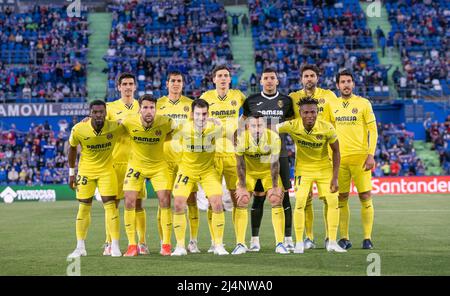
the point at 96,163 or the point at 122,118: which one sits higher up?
the point at 122,118

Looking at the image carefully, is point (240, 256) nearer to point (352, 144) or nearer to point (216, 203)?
point (216, 203)

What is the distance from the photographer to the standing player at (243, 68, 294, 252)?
39.1 feet

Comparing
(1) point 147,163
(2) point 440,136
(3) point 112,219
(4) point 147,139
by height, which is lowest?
(2) point 440,136

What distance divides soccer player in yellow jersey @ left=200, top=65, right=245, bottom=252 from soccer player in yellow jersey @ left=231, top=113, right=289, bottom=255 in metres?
0.34

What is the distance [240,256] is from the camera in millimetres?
11023

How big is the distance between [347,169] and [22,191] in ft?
73.8

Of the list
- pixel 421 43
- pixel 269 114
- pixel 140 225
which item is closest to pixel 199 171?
pixel 140 225

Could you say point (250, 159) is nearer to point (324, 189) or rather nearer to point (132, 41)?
point (324, 189)

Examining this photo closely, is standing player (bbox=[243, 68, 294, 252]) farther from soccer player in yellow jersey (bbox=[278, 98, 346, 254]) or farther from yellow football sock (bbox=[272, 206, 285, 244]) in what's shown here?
yellow football sock (bbox=[272, 206, 285, 244])

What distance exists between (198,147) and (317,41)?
3005 centimetres

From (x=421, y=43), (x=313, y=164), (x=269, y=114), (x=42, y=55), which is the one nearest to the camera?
(x=313, y=164)

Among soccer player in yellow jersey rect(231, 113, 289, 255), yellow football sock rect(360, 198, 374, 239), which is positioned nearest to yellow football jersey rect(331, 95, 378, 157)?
yellow football sock rect(360, 198, 374, 239)

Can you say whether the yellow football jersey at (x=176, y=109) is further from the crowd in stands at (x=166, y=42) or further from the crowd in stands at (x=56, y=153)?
the crowd in stands at (x=166, y=42)

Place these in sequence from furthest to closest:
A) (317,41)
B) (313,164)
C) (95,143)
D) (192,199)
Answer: (317,41) → (192,199) → (313,164) → (95,143)
